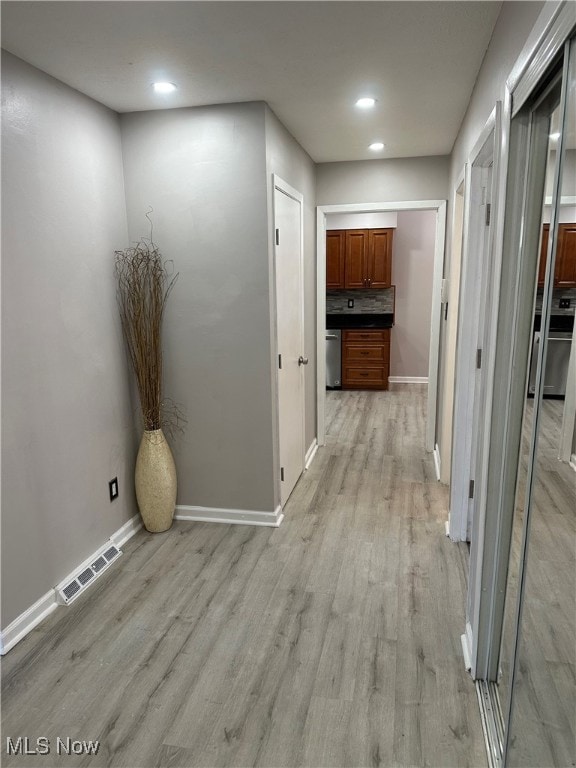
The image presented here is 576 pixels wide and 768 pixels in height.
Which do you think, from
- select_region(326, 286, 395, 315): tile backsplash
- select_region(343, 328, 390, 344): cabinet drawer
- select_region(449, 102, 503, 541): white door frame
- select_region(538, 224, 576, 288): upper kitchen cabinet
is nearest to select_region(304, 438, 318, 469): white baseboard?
select_region(449, 102, 503, 541): white door frame

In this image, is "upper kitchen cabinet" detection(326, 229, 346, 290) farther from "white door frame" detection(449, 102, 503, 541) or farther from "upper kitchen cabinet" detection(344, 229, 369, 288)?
"white door frame" detection(449, 102, 503, 541)

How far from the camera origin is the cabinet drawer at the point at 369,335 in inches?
261

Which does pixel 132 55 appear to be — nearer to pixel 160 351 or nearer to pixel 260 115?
pixel 260 115

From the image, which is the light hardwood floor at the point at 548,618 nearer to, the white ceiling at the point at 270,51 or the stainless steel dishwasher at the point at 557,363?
the stainless steel dishwasher at the point at 557,363

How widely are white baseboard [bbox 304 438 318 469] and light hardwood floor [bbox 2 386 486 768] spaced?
842 millimetres

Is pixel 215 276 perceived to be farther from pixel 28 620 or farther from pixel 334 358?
pixel 334 358

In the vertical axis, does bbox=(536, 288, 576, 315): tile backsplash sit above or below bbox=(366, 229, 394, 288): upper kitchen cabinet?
below

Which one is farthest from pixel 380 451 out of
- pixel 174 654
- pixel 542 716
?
pixel 542 716

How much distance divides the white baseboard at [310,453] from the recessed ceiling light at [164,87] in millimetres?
2768

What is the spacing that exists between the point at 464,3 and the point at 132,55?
4.32 ft

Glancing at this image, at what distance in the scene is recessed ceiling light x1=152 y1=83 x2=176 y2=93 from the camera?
7.98ft

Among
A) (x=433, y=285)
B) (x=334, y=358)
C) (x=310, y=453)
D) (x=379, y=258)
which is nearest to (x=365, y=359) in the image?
(x=334, y=358)

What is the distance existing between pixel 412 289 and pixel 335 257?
127 cm

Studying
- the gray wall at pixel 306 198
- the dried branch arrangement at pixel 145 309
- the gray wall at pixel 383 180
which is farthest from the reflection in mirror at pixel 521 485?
the gray wall at pixel 383 180
